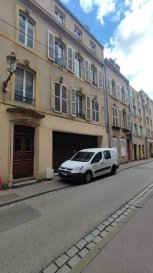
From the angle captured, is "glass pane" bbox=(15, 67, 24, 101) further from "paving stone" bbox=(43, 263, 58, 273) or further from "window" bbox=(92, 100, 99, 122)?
"paving stone" bbox=(43, 263, 58, 273)

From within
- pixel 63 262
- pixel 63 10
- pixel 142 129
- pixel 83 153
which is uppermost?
pixel 63 10

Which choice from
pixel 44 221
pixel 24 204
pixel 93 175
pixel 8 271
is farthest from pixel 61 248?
pixel 93 175

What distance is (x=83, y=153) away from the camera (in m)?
11.3

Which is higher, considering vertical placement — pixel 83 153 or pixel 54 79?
pixel 54 79

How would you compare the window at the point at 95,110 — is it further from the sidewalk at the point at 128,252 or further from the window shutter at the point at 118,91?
the sidewalk at the point at 128,252

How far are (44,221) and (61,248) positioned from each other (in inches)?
54.0

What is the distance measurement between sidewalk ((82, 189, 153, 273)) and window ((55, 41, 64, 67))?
10958 millimetres

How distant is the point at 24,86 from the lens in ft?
33.5

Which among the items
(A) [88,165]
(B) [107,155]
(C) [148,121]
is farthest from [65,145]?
(C) [148,121]

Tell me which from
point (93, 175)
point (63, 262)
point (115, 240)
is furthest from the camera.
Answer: point (93, 175)

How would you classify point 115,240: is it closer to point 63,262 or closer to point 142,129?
point 63,262

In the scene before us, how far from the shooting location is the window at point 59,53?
12574 millimetres

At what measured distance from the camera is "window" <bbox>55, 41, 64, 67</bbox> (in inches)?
495

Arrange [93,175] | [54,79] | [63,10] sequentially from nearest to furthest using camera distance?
[93,175]
[54,79]
[63,10]
